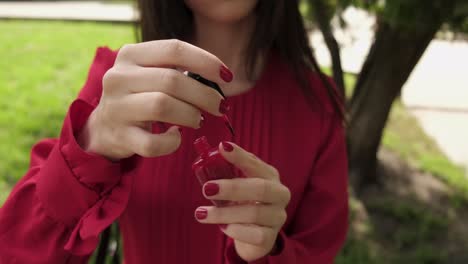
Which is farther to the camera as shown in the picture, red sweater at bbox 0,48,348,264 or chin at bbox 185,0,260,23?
chin at bbox 185,0,260,23

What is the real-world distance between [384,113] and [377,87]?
0.16 metres

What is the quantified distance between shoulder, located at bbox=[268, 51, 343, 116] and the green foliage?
6.57 feet

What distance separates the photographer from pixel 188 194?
105 centimetres

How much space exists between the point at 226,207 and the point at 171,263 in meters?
0.37

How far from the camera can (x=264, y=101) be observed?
1.13 m

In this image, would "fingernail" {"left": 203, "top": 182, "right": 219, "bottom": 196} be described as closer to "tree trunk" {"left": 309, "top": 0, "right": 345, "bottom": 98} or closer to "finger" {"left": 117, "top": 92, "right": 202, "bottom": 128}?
"finger" {"left": 117, "top": 92, "right": 202, "bottom": 128}

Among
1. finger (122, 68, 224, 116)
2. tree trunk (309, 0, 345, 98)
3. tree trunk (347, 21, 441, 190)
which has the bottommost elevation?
tree trunk (347, 21, 441, 190)

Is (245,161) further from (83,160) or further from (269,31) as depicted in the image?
(269,31)

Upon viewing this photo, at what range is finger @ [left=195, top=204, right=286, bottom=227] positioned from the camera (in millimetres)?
763

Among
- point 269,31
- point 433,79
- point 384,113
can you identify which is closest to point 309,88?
point 269,31

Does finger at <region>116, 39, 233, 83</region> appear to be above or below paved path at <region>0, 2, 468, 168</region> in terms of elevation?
above

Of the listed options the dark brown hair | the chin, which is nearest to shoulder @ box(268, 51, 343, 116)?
the dark brown hair

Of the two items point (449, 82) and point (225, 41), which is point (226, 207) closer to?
point (225, 41)

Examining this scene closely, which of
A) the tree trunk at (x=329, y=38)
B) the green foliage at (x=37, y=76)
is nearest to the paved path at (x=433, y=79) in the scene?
the tree trunk at (x=329, y=38)
